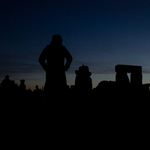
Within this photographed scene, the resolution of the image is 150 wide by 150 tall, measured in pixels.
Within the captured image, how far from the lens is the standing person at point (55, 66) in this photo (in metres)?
3.70

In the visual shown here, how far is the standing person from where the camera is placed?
3699mm

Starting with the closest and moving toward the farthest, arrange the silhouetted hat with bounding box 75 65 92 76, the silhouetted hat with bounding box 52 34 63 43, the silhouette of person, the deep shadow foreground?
1. the deep shadow foreground
2. the silhouetted hat with bounding box 52 34 63 43
3. the silhouette of person
4. the silhouetted hat with bounding box 75 65 92 76

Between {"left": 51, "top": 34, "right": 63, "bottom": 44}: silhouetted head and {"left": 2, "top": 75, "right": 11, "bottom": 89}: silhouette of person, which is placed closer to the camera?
{"left": 51, "top": 34, "right": 63, "bottom": 44}: silhouetted head

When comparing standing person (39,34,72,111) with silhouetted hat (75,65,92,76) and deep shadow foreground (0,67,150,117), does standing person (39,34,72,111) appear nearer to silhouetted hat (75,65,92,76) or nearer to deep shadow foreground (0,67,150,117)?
deep shadow foreground (0,67,150,117)

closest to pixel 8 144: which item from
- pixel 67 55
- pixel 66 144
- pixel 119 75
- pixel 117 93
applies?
pixel 66 144

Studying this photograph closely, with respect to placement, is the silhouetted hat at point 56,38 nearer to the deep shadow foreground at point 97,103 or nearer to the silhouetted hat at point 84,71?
the deep shadow foreground at point 97,103

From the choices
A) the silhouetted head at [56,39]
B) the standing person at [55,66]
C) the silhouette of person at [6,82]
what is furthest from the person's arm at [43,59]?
the silhouette of person at [6,82]

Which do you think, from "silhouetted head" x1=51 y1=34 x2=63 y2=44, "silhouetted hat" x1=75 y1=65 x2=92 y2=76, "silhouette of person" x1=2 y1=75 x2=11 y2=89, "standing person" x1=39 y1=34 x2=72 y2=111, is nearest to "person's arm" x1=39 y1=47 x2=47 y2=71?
"standing person" x1=39 y1=34 x2=72 y2=111

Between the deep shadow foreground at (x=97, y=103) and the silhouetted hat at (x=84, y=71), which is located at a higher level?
the silhouetted hat at (x=84, y=71)

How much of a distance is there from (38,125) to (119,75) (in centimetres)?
733

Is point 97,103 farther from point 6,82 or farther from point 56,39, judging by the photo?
point 6,82

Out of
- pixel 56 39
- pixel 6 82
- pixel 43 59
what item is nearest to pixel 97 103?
pixel 43 59

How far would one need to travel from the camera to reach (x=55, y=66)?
3.76 metres

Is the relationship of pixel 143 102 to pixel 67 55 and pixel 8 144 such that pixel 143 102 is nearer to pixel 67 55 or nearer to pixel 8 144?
pixel 67 55
